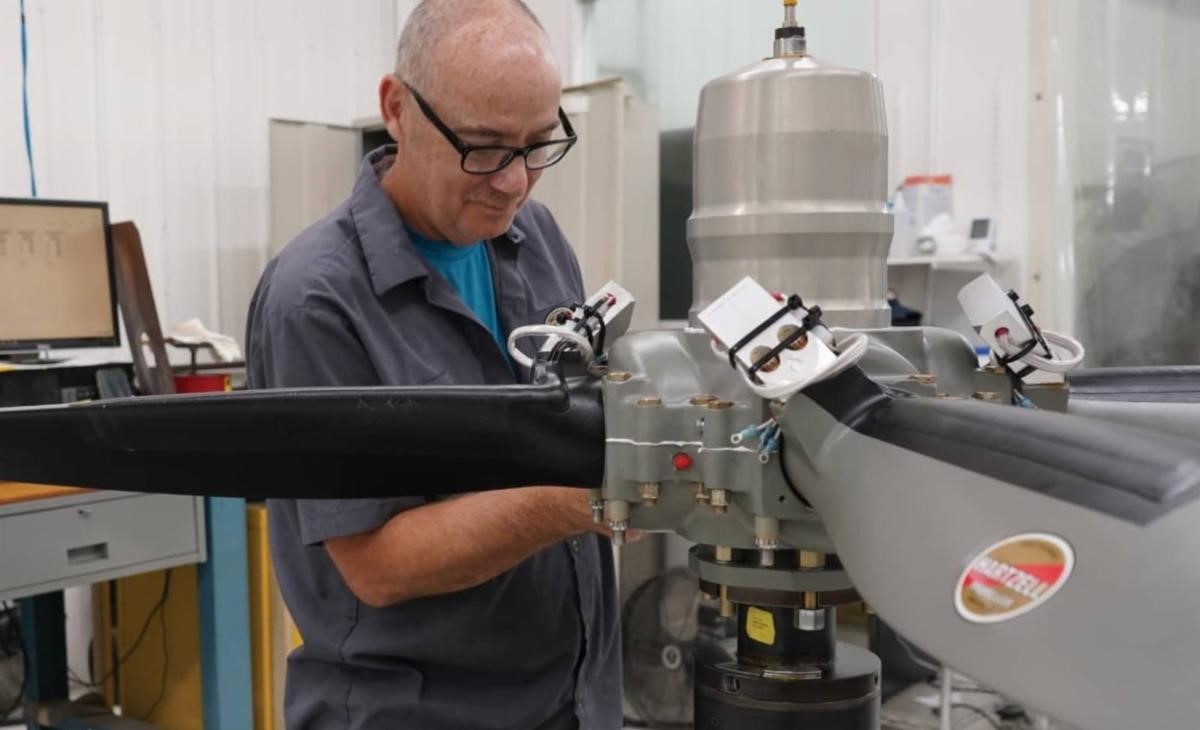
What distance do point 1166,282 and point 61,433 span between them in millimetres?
2709

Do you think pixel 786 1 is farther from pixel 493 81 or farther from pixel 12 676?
pixel 12 676

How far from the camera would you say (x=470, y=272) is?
4.21ft

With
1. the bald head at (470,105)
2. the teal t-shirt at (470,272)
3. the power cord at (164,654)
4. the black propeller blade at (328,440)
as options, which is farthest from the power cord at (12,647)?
the black propeller blade at (328,440)

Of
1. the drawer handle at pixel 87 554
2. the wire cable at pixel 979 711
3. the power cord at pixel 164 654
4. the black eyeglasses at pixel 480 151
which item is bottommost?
the wire cable at pixel 979 711

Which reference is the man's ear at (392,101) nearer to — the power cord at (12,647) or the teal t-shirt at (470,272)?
the teal t-shirt at (470,272)

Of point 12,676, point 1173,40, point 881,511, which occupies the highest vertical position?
point 1173,40

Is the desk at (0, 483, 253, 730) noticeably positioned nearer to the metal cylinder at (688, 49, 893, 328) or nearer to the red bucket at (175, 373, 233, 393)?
the red bucket at (175, 373, 233, 393)

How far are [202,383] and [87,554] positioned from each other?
1.58 feet

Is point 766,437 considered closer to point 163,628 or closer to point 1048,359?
point 1048,359

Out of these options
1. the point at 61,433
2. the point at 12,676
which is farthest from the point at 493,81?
the point at 12,676

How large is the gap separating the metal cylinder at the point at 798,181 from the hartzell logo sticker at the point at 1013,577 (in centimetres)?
30

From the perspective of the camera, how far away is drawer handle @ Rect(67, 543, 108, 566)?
2.44 metres

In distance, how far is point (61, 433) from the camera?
1.94 feet

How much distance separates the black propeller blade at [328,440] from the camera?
548mm
